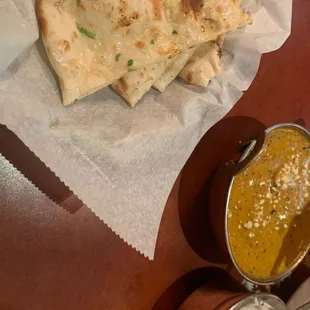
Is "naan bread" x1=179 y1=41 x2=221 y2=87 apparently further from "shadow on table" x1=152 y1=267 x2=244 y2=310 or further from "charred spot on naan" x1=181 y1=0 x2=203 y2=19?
"shadow on table" x1=152 y1=267 x2=244 y2=310

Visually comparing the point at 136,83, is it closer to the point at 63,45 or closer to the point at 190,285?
the point at 63,45

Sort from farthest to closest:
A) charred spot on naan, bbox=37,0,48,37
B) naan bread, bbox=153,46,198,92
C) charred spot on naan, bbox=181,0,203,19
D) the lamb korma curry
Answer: the lamb korma curry → naan bread, bbox=153,46,198,92 → charred spot on naan, bbox=181,0,203,19 → charred spot on naan, bbox=37,0,48,37

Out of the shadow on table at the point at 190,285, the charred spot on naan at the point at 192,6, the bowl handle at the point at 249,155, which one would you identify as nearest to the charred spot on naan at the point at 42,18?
the charred spot on naan at the point at 192,6

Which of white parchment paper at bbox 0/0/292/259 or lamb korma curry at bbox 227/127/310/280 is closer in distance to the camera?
white parchment paper at bbox 0/0/292/259

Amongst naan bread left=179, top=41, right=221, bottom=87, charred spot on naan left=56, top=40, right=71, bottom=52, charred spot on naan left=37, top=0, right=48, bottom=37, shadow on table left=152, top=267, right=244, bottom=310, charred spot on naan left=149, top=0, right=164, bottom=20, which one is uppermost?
charred spot on naan left=37, top=0, right=48, bottom=37

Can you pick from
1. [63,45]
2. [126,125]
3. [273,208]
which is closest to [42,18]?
[63,45]

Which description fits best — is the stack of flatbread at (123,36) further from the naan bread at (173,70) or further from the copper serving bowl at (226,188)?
the copper serving bowl at (226,188)

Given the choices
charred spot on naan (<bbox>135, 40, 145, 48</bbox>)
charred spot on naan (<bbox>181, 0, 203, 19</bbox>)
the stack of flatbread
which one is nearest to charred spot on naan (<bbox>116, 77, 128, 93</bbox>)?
the stack of flatbread

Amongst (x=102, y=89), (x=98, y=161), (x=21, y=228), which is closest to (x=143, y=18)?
(x=102, y=89)

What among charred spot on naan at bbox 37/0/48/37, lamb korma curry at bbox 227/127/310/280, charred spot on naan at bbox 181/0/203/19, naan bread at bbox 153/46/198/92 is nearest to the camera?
charred spot on naan at bbox 37/0/48/37
